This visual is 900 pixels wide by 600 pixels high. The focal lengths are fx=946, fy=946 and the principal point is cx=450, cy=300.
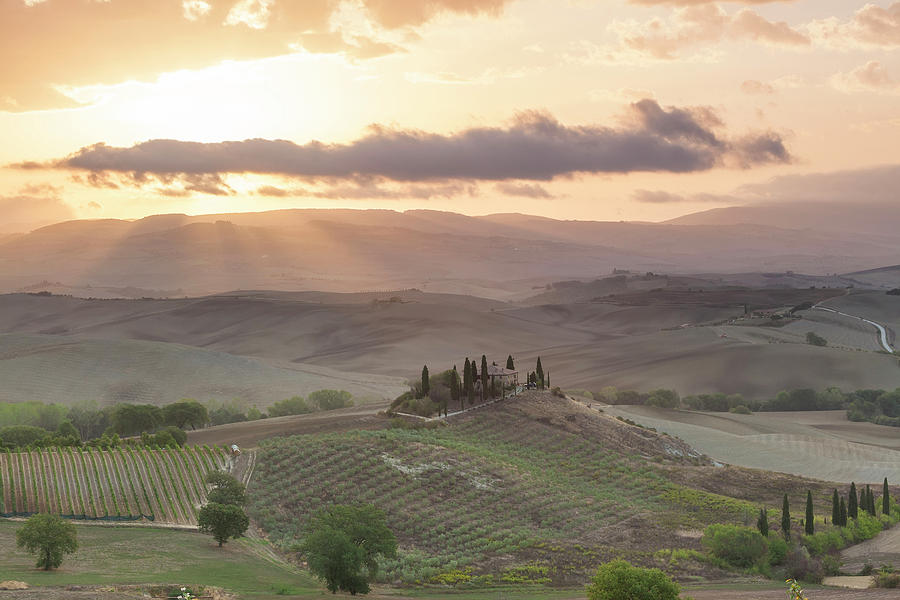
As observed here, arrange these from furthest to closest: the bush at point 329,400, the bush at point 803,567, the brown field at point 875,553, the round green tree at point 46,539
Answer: the bush at point 329,400, the brown field at point 875,553, the bush at point 803,567, the round green tree at point 46,539

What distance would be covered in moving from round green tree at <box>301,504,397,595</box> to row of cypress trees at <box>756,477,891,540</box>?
79.6 ft

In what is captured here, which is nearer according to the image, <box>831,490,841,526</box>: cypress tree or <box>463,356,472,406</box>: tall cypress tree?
<box>831,490,841,526</box>: cypress tree

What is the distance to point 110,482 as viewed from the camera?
62.6 meters

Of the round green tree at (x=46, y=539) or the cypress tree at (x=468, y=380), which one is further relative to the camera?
the cypress tree at (x=468, y=380)

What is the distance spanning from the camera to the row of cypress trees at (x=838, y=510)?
5575 centimetres

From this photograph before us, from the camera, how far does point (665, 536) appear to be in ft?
183

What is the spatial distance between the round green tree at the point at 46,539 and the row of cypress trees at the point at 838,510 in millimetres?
37649

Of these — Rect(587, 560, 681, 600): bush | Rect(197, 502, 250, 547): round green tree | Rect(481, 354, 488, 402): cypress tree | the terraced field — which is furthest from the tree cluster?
Rect(481, 354, 488, 402): cypress tree

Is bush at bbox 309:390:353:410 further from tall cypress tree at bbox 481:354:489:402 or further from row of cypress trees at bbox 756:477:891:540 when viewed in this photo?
row of cypress trees at bbox 756:477:891:540

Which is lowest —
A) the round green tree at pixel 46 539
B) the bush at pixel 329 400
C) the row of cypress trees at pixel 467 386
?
the bush at pixel 329 400

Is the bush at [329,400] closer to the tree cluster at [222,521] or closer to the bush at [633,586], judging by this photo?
the tree cluster at [222,521]

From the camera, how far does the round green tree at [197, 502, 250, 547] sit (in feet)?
164

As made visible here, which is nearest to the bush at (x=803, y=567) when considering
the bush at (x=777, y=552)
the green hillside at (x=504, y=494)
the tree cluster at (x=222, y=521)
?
the bush at (x=777, y=552)

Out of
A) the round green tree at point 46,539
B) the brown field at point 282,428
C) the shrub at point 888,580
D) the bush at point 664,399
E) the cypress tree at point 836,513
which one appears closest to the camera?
the round green tree at point 46,539
